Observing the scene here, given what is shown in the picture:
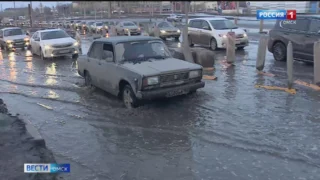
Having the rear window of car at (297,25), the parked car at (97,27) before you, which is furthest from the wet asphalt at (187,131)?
the parked car at (97,27)

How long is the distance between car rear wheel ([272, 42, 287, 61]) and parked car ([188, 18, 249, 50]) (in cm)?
389

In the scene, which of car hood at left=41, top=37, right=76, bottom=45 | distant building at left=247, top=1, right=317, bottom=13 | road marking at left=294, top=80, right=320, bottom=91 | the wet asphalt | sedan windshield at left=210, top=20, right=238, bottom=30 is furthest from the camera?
distant building at left=247, top=1, right=317, bottom=13

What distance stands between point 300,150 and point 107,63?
4.83m

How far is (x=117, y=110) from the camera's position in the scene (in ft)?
24.9

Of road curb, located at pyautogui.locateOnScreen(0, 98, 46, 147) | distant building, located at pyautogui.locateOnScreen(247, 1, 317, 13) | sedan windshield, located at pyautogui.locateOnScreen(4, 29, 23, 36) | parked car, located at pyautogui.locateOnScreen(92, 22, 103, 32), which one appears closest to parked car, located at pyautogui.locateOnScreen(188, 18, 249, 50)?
road curb, located at pyautogui.locateOnScreen(0, 98, 46, 147)

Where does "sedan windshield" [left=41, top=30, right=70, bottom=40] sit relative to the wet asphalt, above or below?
above

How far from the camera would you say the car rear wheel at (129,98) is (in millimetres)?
7320

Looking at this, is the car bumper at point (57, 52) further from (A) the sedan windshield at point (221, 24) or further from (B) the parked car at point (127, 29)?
(B) the parked car at point (127, 29)

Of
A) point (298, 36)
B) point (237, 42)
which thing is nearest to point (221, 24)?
point (237, 42)

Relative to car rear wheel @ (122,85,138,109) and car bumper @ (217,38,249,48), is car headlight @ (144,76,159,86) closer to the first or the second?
car rear wheel @ (122,85,138,109)

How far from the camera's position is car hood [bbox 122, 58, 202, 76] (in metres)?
7.14

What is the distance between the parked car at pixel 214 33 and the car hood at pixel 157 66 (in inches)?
385

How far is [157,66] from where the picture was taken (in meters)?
7.46

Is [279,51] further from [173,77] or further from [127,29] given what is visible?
[127,29]
